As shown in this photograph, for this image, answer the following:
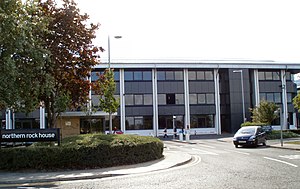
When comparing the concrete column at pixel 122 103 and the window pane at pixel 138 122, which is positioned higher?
the concrete column at pixel 122 103

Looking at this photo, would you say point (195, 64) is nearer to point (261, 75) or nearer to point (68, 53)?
point (261, 75)

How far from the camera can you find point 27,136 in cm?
1352

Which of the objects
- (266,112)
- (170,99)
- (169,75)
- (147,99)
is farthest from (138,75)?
(266,112)

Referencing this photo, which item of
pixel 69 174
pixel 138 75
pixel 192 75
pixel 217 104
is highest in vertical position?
pixel 192 75

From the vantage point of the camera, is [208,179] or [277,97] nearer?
[208,179]

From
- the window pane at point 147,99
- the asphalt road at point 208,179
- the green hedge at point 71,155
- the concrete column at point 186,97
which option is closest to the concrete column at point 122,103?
the window pane at point 147,99

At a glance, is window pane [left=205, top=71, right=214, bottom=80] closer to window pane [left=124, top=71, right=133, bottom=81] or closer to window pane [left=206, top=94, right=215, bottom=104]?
window pane [left=206, top=94, right=215, bottom=104]

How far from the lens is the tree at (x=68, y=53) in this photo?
17312 mm

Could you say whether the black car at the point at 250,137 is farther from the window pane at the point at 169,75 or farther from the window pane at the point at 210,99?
the window pane at the point at 169,75

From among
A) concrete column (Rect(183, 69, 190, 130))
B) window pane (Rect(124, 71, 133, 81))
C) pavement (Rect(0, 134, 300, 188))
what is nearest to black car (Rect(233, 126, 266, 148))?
pavement (Rect(0, 134, 300, 188))

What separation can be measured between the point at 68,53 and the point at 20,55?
12.0 ft

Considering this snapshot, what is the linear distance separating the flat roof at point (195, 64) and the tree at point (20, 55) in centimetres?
2759

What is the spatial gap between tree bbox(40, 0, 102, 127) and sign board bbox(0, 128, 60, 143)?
376cm

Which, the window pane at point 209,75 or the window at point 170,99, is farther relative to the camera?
the window pane at point 209,75
